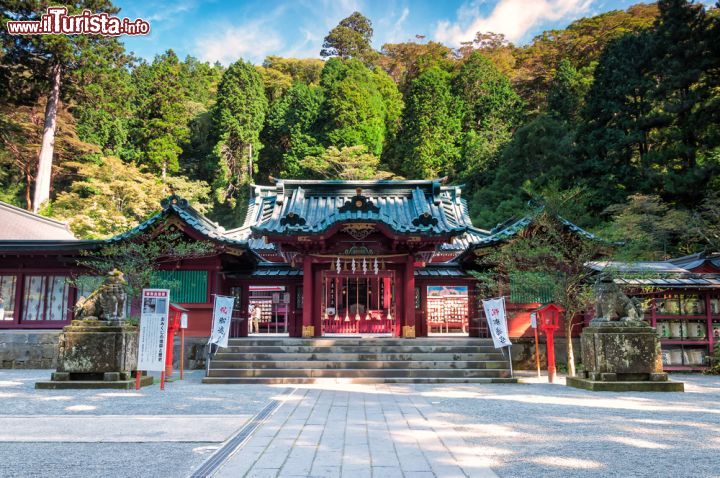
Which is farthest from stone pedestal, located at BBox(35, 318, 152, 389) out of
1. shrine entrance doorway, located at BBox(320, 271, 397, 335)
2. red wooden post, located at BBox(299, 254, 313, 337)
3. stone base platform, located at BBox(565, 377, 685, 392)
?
stone base platform, located at BBox(565, 377, 685, 392)

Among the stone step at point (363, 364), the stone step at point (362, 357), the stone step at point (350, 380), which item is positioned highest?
the stone step at point (362, 357)

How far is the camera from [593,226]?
25266 mm

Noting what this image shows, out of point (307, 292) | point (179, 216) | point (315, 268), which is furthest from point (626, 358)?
point (179, 216)

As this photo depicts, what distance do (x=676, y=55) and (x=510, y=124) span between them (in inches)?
714

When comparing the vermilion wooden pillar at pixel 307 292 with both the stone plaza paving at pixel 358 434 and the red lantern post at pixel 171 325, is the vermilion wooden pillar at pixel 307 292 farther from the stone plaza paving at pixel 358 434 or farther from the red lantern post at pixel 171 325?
the stone plaza paving at pixel 358 434

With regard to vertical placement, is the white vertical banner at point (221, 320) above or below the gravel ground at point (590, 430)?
above

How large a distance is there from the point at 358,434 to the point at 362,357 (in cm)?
736

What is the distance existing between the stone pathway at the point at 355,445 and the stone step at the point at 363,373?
13.4 ft

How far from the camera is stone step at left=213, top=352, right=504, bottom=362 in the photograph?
43.2 ft

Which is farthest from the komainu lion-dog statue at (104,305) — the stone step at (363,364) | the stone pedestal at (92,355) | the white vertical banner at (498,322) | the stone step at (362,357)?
the white vertical banner at (498,322)

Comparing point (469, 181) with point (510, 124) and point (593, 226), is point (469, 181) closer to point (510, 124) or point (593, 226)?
point (510, 124)

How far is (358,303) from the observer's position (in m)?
18.3

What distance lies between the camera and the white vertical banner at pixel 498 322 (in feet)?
41.8

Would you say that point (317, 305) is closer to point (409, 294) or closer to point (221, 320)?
point (409, 294)
